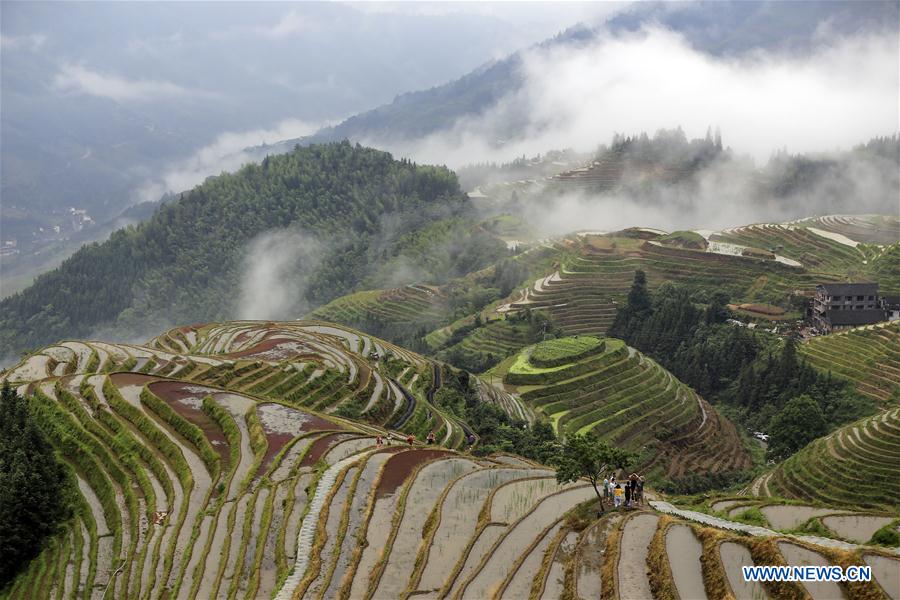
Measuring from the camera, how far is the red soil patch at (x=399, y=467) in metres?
29.2

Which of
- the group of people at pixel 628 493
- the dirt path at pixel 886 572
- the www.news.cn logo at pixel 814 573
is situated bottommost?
the group of people at pixel 628 493

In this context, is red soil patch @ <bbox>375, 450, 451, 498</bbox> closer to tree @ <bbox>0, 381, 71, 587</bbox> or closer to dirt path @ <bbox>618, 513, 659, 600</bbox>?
dirt path @ <bbox>618, 513, 659, 600</bbox>

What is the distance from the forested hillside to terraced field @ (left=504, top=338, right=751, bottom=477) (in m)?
73.2

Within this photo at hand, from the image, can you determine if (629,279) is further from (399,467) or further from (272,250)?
(272,250)

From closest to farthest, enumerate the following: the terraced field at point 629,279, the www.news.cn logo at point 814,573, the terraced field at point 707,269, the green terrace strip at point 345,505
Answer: the www.news.cn logo at point 814,573, the green terrace strip at point 345,505, the terraced field at point 707,269, the terraced field at point 629,279

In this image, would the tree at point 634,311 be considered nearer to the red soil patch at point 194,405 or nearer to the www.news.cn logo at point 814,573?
the red soil patch at point 194,405

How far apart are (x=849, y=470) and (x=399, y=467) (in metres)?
27.8

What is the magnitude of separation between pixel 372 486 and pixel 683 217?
5411 inches

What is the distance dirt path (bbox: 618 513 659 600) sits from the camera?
18.7m

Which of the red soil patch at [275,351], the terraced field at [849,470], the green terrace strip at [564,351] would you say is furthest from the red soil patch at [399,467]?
the green terrace strip at [564,351]

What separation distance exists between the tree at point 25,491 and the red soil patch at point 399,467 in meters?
14.9

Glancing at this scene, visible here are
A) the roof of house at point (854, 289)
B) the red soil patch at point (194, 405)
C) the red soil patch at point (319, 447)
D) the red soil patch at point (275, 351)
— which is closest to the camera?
the red soil patch at point (319, 447)

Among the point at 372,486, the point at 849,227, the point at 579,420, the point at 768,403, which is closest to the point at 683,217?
the point at 849,227

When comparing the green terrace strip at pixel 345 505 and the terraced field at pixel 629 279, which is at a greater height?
the green terrace strip at pixel 345 505
